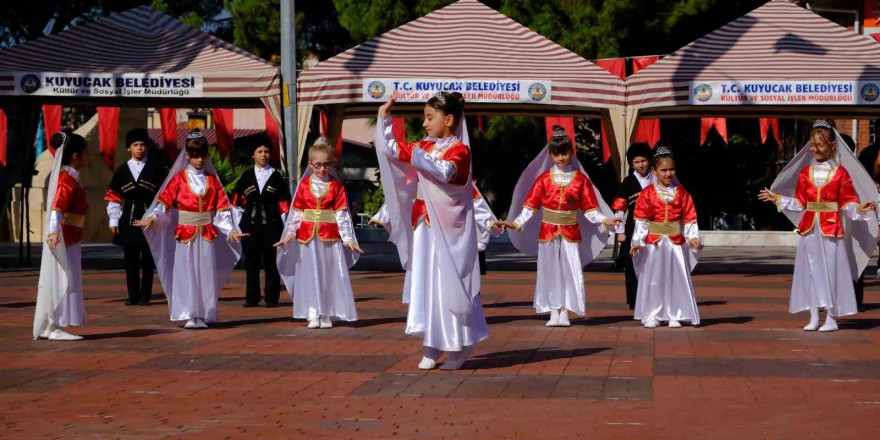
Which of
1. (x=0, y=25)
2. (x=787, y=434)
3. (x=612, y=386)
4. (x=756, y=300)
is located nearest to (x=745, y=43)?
(x=756, y=300)

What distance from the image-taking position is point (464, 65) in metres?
20.9

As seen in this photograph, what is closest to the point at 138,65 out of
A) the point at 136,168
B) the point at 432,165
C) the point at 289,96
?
the point at 289,96

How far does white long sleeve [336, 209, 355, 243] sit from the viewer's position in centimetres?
1302

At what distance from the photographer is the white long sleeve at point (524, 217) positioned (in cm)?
1280

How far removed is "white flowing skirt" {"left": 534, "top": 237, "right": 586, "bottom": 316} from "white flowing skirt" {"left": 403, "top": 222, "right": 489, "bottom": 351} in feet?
10.4

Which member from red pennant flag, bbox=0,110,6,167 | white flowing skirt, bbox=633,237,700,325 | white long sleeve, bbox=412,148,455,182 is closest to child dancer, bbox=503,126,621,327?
white flowing skirt, bbox=633,237,700,325

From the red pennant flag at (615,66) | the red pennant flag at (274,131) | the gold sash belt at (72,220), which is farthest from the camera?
the red pennant flag at (615,66)

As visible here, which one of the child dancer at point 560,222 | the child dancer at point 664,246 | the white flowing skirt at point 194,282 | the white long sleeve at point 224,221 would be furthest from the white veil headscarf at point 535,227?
the white flowing skirt at point 194,282

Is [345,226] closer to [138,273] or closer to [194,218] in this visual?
[194,218]

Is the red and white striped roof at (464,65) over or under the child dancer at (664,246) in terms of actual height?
over

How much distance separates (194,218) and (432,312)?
13.5 feet

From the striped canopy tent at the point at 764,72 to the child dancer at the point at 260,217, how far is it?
7.18 meters

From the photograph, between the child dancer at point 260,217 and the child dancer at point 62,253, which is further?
the child dancer at point 260,217

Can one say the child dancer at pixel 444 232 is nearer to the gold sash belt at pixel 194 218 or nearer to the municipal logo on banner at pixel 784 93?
the gold sash belt at pixel 194 218
